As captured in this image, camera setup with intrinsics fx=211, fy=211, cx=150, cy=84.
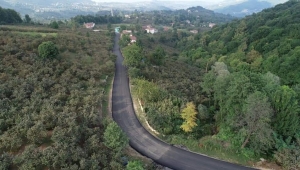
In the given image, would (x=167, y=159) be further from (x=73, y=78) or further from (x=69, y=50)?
(x=69, y=50)

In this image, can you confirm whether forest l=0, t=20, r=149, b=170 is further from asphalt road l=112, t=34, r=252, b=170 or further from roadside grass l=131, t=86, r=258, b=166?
roadside grass l=131, t=86, r=258, b=166

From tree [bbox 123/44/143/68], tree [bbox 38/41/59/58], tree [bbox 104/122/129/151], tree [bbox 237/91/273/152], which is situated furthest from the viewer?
A: tree [bbox 123/44/143/68]

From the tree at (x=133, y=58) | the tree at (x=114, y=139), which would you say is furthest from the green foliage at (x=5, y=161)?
the tree at (x=133, y=58)

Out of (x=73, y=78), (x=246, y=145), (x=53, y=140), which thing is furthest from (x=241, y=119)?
(x=73, y=78)

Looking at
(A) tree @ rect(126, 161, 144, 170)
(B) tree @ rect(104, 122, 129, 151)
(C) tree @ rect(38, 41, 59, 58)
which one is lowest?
(A) tree @ rect(126, 161, 144, 170)

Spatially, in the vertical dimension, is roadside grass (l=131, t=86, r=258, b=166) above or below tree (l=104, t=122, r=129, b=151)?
below

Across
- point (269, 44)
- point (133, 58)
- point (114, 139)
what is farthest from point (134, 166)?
point (269, 44)

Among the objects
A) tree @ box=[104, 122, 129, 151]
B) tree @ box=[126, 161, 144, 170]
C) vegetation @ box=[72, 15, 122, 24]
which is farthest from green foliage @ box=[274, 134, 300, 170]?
vegetation @ box=[72, 15, 122, 24]

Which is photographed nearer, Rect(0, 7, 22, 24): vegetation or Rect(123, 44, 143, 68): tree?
Rect(123, 44, 143, 68): tree

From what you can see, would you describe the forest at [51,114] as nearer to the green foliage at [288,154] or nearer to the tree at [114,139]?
the tree at [114,139]
